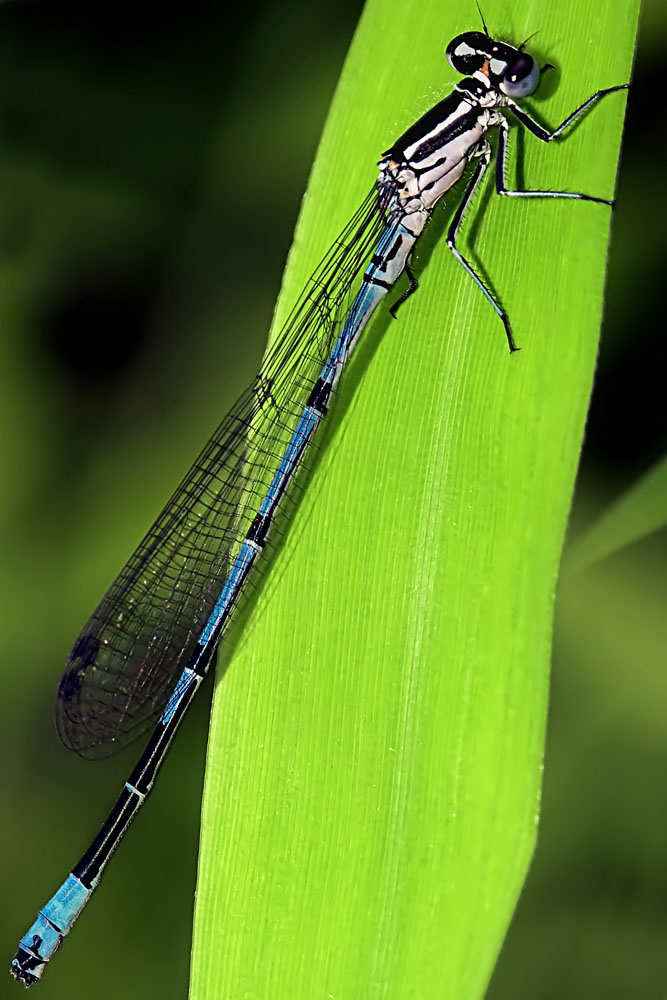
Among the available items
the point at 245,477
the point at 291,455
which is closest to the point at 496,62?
the point at 291,455

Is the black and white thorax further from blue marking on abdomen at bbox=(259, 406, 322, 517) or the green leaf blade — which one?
blue marking on abdomen at bbox=(259, 406, 322, 517)

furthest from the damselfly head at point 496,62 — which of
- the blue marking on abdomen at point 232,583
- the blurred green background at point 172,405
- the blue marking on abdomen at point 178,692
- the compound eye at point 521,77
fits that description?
the blue marking on abdomen at point 178,692

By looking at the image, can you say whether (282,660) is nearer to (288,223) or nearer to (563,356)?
(563,356)

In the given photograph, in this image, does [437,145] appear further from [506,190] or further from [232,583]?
[232,583]

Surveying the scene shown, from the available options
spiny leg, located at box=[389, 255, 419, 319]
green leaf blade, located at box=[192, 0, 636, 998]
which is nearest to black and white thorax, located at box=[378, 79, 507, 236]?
green leaf blade, located at box=[192, 0, 636, 998]

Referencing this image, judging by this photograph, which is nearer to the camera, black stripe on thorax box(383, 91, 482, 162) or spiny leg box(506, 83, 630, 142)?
spiny leg box(506, 83, 630, 142)

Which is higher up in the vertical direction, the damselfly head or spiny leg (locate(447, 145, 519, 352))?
the damselfly head

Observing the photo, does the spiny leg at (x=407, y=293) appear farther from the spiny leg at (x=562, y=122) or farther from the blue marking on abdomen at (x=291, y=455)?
the spiny leg at (x=562, y=122)
